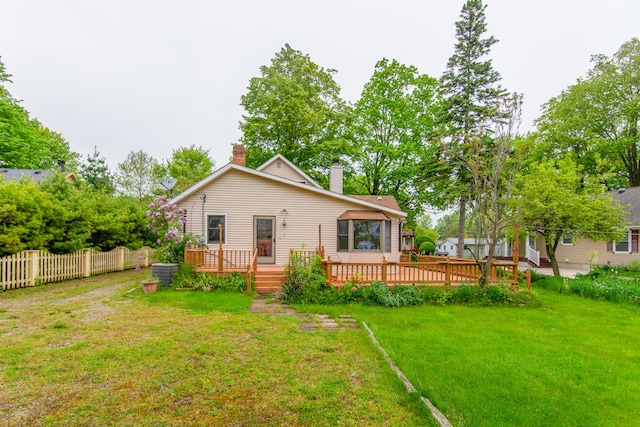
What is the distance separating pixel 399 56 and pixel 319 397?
2367 cm

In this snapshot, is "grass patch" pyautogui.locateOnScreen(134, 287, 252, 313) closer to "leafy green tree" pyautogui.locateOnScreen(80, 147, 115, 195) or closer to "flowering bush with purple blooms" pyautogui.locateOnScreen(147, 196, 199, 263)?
"flowering bush with purple blooms" pyautogui.locateOnScreen(147, 196, 199, 263)

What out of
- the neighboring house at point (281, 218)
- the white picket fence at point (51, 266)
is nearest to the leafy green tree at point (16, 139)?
the white picket fence at point (51, 266)

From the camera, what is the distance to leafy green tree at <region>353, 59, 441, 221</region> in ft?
67.8

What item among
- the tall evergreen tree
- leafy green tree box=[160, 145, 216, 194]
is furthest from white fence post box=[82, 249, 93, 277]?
the tall evergreen tree

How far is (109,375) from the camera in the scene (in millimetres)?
3758

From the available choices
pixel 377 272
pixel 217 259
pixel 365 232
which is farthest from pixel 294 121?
pixel 377 272

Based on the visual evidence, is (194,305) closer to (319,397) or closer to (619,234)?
(319,397)

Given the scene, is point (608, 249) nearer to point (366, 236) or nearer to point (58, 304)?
point (366, 236)

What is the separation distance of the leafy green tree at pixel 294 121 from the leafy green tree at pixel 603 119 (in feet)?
49.9

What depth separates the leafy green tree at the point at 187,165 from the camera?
93.2 ft

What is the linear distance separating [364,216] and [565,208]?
24.8 feet

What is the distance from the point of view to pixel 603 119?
21500 millimetres

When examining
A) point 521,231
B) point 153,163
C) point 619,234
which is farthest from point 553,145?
point 153,163

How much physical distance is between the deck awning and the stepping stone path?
5045 mm
